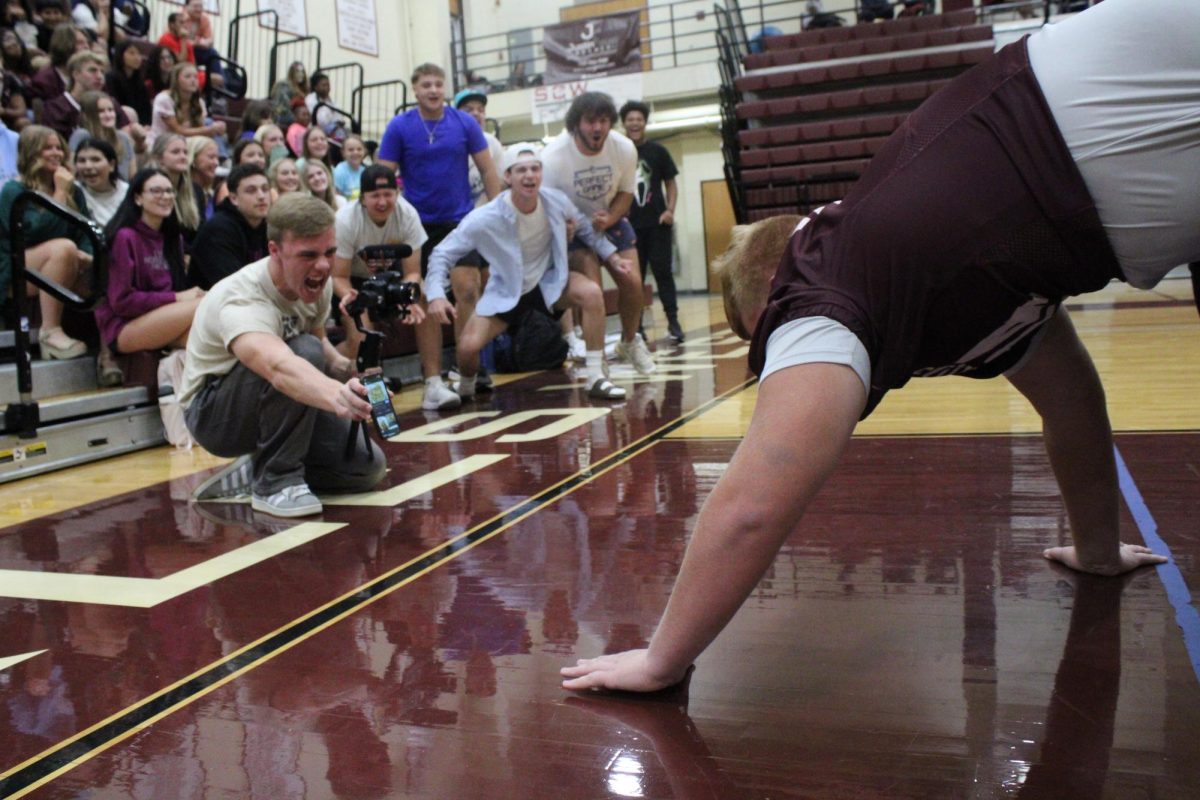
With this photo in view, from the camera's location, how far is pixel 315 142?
266 inches

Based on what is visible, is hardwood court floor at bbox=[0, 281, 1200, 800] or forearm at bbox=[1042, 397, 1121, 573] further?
forearm at bbox=[1042, 397, 1121, 573]

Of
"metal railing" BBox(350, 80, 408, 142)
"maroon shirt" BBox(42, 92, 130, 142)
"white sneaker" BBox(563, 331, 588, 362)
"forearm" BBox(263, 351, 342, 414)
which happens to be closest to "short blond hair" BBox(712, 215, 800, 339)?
"forearm" BBox(263, 351, 342, 414)

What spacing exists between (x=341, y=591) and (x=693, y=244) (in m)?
15.0

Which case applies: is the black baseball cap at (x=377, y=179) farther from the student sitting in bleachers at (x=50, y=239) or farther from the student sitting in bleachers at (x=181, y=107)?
the student sitting in bleachers at (x=181, y=107)

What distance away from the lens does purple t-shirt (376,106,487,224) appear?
5703mm

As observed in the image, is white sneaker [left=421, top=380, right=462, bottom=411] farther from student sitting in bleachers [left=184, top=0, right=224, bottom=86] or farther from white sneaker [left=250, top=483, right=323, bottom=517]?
student sitting in bleachers [left=184, top=0, right=224, bottom=86]

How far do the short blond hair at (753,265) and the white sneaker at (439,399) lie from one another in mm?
3466

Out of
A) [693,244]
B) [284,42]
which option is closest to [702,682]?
[284,42]

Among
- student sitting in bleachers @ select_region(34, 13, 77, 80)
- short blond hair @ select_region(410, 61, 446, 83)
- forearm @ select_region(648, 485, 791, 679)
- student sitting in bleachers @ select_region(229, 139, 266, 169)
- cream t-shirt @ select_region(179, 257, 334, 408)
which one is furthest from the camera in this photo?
student sitting in bleachers @ select_region(34, 13, 77, 80)

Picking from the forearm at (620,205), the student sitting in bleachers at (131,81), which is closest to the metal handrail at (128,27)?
the student sitting in bleachers at (131,81)

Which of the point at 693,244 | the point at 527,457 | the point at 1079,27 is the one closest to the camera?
the point at 1079,27

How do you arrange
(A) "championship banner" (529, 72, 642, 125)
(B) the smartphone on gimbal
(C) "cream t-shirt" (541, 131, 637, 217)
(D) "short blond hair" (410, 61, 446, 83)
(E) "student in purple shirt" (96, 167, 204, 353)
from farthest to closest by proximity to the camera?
(A) "championship banner" (529, 72, 642, 125) → (D) "short blond hair" (410, 61, 446, 83) → (C) "cream t-shirt" (541, 131, 637, 217) → (E) "student in purple shirt" (96, 167, 204, 353) → (B) the smartphone on gimbal

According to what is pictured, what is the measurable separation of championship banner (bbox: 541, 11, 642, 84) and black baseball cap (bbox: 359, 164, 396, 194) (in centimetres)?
930

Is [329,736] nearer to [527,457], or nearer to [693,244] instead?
[527,457]
